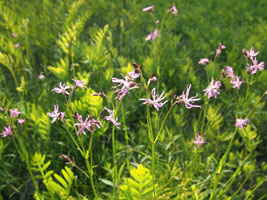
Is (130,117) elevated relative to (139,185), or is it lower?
lower

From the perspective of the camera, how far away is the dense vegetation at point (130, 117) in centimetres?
147

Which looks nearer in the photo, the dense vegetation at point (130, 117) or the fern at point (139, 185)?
the fern at point (139, 185)

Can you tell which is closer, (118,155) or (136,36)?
(118,155)

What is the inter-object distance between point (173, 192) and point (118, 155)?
0.47 m

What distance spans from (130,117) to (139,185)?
101cm

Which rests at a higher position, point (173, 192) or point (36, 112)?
point (36, 112)

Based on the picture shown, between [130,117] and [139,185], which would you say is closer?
[139,185]

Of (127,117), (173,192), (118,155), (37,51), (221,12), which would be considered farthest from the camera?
(221,12)

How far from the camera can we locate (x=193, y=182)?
179 cm

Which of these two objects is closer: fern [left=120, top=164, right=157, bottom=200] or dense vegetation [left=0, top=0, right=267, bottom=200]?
fern [left=120, top=164, right=157, bottom=200]

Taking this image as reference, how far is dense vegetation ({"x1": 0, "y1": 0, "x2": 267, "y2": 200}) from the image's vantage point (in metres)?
1.47

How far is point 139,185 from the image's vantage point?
4.04 ft

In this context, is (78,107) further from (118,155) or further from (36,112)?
(118,155)

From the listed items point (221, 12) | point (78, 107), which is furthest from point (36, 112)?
point (221, 12)
